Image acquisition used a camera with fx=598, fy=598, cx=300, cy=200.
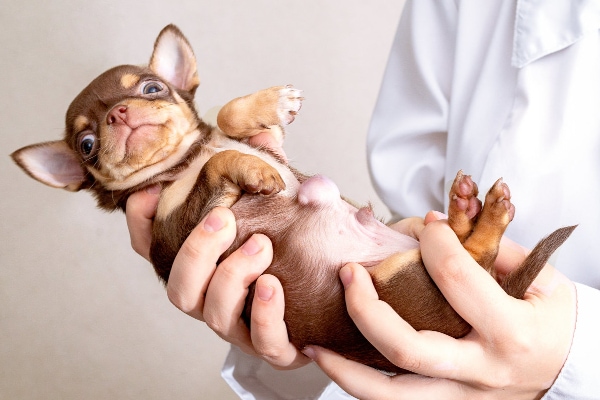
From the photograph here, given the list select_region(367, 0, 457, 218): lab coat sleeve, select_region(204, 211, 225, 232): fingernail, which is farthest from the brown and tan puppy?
select_region(367, 0, 457, 218): lab coat sleeve

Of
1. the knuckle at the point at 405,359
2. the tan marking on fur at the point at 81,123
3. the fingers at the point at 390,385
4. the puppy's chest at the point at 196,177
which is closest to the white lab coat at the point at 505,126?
the fingers at the point at 390,385

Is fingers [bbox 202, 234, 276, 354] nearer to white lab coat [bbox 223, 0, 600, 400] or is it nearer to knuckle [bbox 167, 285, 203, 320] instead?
knuckle [bbox 167, 285, 203, 320]

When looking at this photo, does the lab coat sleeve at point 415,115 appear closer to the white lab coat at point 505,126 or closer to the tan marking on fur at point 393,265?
the white lab coat at point 505,126

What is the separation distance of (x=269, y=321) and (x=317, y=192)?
36cm

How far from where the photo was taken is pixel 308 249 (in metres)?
1.47

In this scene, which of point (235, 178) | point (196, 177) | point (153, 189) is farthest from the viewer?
point (153, 189)

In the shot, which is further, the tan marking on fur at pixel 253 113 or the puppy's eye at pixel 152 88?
the puppy's eye at pixel 152 88

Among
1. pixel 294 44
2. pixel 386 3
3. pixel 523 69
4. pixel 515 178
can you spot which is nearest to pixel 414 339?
pixel 515 178

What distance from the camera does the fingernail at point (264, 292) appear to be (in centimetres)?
131

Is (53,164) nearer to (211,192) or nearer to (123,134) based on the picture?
(123,134)

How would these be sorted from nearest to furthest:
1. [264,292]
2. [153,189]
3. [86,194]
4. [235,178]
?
[264,292], [235,178], [153,189], [86,194]

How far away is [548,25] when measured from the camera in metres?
1.62

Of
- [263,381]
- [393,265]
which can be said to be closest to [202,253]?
[393,265]

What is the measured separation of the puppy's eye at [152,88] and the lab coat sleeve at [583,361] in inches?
49.3
